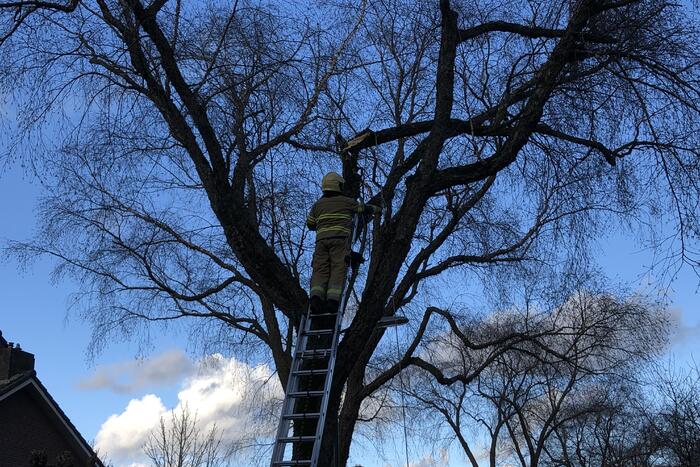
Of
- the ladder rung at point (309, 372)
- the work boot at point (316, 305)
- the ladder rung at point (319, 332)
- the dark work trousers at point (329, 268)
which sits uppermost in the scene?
the dark work trousers at point (329, 268)

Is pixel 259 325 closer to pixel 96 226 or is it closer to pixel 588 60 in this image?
pixel 96 226

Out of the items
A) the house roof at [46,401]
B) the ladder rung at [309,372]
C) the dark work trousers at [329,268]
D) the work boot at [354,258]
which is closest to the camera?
the ladder rung at [309,372]

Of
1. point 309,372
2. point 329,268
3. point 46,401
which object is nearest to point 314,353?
point 309,372

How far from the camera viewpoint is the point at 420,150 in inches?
305

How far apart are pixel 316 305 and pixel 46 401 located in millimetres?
15823

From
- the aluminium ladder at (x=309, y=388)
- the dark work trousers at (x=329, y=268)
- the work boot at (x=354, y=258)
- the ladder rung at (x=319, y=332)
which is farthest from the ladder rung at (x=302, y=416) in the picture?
the work boot at (x=354, y=258)

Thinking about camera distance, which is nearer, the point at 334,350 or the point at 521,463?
the point at 334,350

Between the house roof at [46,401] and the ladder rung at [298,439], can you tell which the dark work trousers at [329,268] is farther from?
the house roof at [46,401]

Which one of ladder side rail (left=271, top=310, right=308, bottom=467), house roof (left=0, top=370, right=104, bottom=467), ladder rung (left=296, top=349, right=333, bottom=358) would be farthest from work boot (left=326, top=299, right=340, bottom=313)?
house roof (left=0, top=370, right=104, bottom=467)

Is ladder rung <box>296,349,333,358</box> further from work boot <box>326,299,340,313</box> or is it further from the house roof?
the house roof

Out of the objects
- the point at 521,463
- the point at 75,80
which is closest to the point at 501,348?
the point at 75,80

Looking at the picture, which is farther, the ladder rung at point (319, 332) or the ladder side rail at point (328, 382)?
A: the ladder rung at point (319, 332)

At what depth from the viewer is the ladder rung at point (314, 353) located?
6.47 m

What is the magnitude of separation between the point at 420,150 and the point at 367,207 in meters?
0.92
